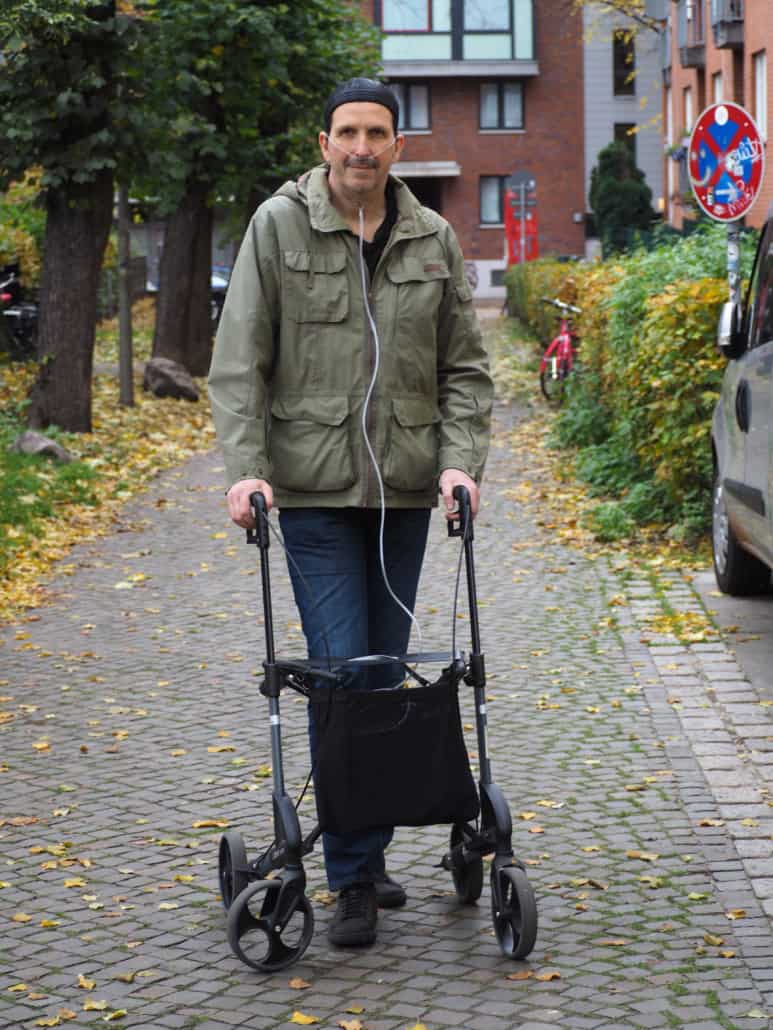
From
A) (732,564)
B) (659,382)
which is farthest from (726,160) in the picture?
(732,564)

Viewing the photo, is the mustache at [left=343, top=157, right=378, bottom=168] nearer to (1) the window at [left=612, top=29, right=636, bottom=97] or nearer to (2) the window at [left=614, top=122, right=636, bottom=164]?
(2) the window at [left=614, top=122, right=636, bottom=164]

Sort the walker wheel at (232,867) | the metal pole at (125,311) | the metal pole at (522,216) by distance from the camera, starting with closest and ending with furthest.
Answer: the walker wheel at (232,867), the metal pole at (125,311), the metal pole at (522,216)

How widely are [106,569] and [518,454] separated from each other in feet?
22.3

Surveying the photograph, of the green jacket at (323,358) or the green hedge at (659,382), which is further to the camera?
the green hedge at (659,382)

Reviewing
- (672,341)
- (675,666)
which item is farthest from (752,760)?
(672,341)

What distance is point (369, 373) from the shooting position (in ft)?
15.8

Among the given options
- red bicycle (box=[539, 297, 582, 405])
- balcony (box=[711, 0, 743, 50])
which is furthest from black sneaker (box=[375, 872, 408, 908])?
balcony (box=[711, 0, 743, 50])

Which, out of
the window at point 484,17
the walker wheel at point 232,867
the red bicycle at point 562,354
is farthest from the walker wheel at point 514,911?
the window at point 484,17

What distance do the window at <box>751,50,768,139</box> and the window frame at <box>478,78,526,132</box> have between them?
98.1 feet

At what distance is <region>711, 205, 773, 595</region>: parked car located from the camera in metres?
7.88

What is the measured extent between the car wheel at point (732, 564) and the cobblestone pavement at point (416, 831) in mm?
236

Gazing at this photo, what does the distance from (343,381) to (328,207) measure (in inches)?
17.9

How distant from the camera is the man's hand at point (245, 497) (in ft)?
15.3

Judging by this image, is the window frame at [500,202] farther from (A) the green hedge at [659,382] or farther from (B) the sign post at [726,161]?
(B) the sign post at [726,161]
